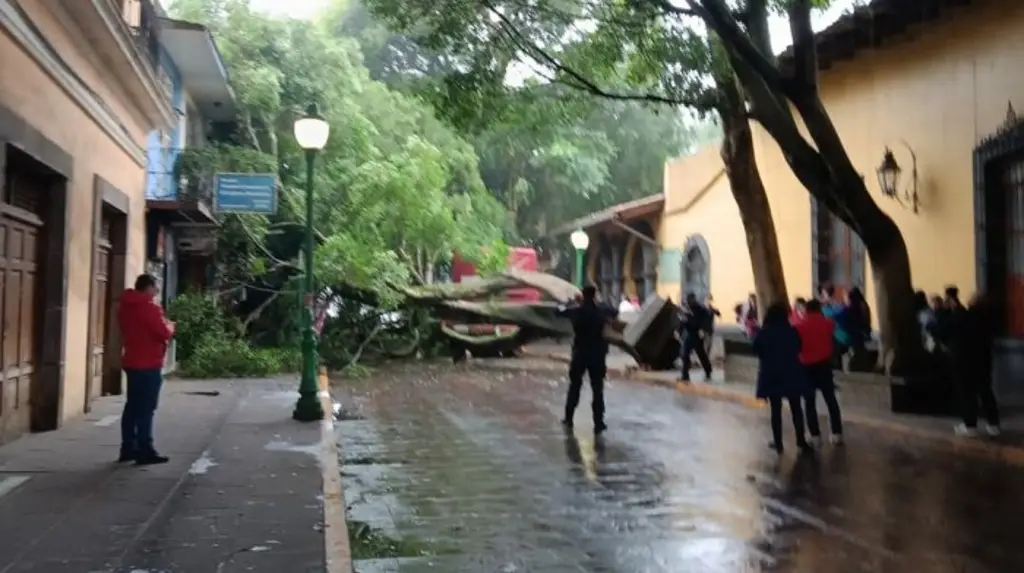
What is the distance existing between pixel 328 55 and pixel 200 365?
1094 cm

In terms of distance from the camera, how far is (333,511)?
24.3ft

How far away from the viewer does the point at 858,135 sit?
707 inches

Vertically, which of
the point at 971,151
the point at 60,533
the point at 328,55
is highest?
the point at 328,55

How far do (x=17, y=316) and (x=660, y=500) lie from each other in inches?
269

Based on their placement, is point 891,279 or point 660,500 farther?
point 891,279

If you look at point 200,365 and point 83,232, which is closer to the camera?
point 83,232

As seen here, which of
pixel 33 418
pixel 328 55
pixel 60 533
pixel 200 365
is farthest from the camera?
pixel 328 55

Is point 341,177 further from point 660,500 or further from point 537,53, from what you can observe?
point 660,500

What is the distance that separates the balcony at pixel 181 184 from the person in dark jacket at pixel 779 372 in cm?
1109

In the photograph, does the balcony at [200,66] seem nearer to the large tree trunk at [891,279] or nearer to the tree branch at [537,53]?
the tree branch at [537,53]

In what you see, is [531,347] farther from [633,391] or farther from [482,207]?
[633,391]

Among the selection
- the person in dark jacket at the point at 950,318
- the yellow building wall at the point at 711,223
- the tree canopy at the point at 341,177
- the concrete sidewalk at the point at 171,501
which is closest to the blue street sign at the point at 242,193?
the tree canopy at the point at 341,177

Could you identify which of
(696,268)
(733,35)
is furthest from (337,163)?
(733,35)

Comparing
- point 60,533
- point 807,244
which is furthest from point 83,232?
point 807,244
